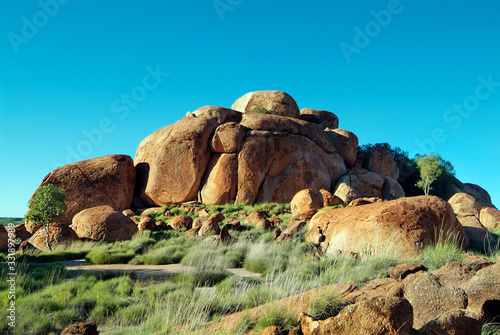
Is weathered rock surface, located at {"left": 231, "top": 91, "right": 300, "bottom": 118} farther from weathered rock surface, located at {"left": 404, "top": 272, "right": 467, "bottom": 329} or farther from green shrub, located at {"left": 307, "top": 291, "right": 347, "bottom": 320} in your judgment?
weathered rock surface, located at {"left": 404, "top": 272, "right": 467, "bottom": 329}

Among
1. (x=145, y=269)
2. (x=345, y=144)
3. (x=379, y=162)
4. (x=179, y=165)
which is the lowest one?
(x=145, y=269)

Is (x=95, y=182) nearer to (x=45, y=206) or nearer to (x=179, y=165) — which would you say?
(x=179, y=165)

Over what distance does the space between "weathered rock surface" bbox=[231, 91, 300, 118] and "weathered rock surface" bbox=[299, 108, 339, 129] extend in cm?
203

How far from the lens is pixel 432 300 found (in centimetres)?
459

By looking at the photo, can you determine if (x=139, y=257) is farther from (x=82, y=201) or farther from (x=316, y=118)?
(x=316, y=118)

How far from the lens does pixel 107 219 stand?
15.3 metres

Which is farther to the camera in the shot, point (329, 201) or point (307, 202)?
point (329, 201)

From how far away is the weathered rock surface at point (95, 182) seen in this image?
24719 mm

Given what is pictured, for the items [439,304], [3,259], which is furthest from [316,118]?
[439,304]

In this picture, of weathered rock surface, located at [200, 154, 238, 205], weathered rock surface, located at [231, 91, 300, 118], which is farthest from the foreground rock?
weathered rock surface, located at [231, 91, 300, 118]

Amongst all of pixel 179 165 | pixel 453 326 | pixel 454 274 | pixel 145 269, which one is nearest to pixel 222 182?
pixel 179 165

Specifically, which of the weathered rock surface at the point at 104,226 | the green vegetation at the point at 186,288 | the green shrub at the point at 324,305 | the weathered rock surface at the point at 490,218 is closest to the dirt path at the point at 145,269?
the green vegetation at the point at 186,288

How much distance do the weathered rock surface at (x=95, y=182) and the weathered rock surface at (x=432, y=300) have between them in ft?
76.2

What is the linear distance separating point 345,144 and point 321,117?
5771 millimetres
